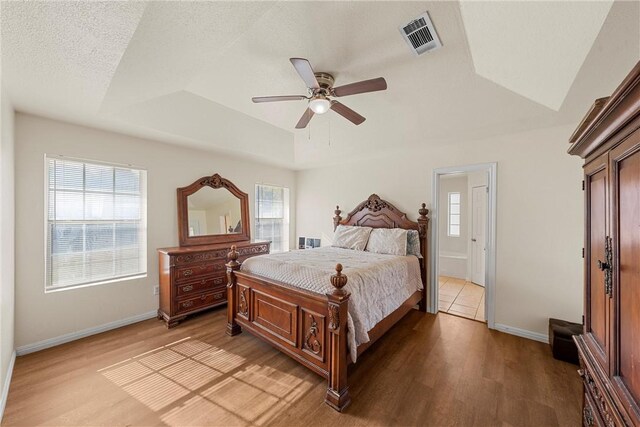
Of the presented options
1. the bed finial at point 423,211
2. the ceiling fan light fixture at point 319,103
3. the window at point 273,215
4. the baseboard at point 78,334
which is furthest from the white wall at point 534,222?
the baseboard at point 78,334

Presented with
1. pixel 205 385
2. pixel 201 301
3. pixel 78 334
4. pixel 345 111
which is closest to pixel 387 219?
pixel 345 111

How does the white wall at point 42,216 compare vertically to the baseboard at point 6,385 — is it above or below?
above

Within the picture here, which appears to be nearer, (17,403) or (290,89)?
(17,403)

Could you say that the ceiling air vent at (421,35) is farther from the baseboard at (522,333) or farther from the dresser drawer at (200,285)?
the dresser drawer at (200,285)

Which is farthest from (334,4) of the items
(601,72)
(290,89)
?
(601,72)

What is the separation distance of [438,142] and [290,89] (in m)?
2.23

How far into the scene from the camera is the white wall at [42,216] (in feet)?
8.37

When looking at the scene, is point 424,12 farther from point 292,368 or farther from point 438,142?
point 292,368

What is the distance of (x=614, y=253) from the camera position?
0.97 m

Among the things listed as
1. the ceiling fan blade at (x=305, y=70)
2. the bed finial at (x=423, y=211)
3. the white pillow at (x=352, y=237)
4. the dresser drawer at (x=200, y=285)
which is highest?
the ceiling fan blade at (x=305, y=70)

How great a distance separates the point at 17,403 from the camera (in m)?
1.90

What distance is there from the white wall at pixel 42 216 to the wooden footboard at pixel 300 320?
1400 mm

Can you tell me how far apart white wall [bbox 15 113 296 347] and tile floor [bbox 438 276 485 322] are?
14.3ft

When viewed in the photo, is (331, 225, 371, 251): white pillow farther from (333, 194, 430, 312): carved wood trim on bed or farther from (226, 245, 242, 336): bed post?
(226, 245, 242, 336): bed post
